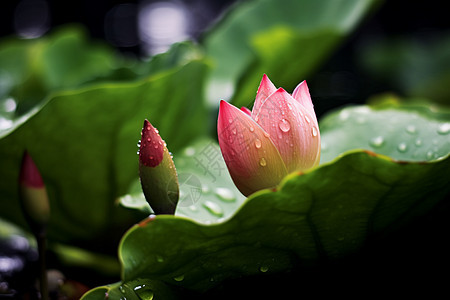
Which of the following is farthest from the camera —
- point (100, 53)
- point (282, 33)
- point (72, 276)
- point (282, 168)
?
point (100, 53)

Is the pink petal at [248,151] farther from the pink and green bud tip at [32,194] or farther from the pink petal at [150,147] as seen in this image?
the pink and green bud tip at [32,194]

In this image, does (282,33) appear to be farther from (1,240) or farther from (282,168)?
(1,240)

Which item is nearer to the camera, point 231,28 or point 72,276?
point 72,276

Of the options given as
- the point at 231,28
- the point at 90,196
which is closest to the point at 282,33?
the point at 231,28

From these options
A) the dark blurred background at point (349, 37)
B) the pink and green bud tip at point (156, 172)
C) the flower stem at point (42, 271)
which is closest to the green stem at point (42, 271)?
the flower stem at point (42, 271)

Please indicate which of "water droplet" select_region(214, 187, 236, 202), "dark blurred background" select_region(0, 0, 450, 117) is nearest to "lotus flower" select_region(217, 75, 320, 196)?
"water droplet" select_region(214, 187, 236, 202)

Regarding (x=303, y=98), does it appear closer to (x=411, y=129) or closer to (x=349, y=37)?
(x=411, y=129)

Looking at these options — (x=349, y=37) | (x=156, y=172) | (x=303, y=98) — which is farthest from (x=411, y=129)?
(x=349, y=37)
